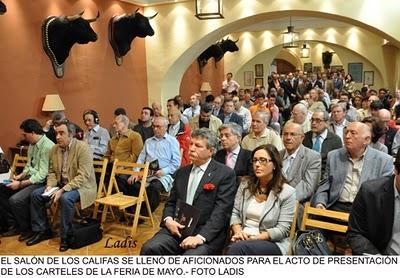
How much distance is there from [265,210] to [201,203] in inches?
18.3

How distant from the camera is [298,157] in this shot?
3.20 m

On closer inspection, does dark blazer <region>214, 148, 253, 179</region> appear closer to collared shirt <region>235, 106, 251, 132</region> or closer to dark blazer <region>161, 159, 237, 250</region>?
dark blazer <region>161, 159, 237, 250</region>

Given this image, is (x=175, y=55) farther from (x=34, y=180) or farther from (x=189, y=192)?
(x=189, y=192)

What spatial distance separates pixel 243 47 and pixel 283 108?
195 inches

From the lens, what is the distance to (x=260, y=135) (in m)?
4.00

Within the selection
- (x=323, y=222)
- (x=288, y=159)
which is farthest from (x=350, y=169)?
(x=323, y=222)

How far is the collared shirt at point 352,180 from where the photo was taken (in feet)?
9.72

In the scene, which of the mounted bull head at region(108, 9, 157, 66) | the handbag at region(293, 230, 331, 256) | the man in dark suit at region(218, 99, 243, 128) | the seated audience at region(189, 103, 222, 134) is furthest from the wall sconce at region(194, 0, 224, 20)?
the handbag at region(293, 230, 331, 256)

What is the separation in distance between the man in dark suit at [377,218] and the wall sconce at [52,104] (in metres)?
A: 4.45

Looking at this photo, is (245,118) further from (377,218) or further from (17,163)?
Answer: (377,218)

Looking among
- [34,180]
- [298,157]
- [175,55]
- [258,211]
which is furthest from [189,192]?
[175,55]

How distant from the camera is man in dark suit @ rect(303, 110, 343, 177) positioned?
12.5ft

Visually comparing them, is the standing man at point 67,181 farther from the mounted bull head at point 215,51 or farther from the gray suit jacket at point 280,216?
the mounted bull head at point 215,51

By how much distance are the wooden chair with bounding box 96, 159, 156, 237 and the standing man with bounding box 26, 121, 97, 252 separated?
187 mm
